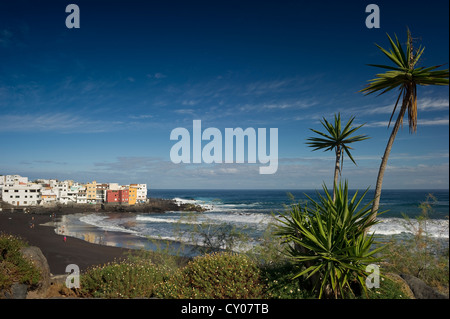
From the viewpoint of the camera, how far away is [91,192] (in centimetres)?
3372

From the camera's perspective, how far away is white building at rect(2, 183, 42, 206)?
9900 millimetres

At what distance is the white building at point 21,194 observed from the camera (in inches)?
390

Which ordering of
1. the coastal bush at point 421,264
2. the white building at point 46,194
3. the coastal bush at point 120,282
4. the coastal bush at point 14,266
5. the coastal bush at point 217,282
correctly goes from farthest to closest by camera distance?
the white building at point 46,194
the coastal bush at point 421,264
the coastal bush at point 14,266
the coastal bush at point 120,282
the coastal bush at point 217,282

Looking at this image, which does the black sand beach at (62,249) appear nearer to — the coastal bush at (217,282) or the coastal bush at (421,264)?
the coastal bush at (217,282)

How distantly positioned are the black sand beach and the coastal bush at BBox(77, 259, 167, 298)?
6.72 m

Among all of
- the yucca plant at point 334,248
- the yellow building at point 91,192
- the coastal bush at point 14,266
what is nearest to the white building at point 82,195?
the yellow building at point 91,192

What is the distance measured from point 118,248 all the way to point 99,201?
19.5 meters

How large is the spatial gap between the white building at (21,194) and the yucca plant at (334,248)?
9631 millimetres

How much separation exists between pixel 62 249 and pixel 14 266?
500 inches

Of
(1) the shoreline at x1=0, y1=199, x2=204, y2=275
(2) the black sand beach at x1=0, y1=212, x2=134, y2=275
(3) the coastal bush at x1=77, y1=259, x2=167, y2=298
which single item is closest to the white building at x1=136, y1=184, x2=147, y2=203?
(1) the shoreline at x1=0, y1=199, x2=204, y2=275

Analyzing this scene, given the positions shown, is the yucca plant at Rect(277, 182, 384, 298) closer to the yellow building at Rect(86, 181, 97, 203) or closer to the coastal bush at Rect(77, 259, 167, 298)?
the coastal bush at Rect(77, 259, 167, 298)

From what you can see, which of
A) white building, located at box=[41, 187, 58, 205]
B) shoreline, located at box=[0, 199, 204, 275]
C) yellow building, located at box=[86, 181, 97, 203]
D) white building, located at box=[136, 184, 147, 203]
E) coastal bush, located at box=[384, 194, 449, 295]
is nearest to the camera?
coastal bush, located at box=[384, 194, 449, 295]

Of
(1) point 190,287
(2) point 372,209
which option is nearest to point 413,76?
(2) point 372,209

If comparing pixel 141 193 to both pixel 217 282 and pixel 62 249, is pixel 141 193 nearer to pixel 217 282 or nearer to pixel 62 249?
pixel 62 249
